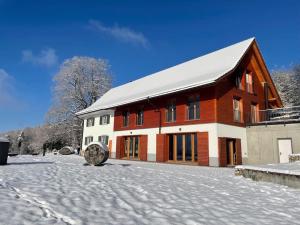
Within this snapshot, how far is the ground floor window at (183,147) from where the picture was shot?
1811cm

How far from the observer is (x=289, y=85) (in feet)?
137

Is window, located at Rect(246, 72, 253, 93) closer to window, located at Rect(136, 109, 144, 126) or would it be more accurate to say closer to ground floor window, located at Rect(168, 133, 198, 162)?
ground floor window, located at Rect(168, 133, 198, 162)

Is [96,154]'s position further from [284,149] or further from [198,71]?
[284,149]

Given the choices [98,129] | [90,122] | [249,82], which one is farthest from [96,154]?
[90,122]

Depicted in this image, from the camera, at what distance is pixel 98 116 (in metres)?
29.6

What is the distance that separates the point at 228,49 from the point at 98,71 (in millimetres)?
21392

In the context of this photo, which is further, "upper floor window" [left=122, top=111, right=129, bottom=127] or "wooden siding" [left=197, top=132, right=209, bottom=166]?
"upper floor window" [left=122, top=111, right=129, bottom=127]

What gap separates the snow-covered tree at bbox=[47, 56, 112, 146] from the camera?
35344 millimetres

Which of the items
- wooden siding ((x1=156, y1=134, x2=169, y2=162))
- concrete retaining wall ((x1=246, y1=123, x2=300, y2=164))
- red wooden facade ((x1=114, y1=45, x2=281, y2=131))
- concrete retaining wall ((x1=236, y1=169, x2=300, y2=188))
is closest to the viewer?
concrete retaining wall ((x1=236, y1=169, x2=300, y2=188))

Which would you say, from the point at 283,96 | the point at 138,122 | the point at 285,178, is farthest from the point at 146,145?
the point at 283,96

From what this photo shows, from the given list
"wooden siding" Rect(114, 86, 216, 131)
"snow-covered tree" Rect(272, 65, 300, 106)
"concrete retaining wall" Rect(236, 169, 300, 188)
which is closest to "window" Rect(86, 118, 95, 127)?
"wooden siding" Rect(114, 86, 216, 131)

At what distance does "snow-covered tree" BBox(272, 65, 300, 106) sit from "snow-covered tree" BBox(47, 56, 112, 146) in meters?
29.8

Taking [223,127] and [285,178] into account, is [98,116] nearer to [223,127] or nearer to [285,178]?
[223,127]

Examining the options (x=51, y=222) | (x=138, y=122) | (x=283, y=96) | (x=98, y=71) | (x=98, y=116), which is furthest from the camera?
(x=283, y=96)
